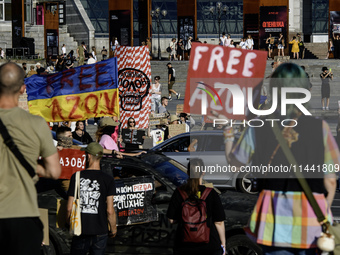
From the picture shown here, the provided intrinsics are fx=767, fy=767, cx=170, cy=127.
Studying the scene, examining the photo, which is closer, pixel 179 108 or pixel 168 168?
pixel 168 168

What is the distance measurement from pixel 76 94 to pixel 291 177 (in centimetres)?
842

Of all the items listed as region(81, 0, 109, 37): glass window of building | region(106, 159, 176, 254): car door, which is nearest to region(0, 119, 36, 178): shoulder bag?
region(106, 159, 176, 254): car door

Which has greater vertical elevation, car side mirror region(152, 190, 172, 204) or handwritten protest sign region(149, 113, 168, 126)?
handwritten protest sign region(149, 113, 168, 126)

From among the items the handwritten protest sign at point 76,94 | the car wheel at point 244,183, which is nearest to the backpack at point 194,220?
the handwritten protest sign at point 76,94

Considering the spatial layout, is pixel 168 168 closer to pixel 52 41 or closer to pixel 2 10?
pixel 52 41

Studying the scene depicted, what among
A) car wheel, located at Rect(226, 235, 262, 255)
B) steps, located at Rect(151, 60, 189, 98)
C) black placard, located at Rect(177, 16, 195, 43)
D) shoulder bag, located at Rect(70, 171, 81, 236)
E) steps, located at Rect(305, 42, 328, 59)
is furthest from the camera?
steps, located at Rect(305, 42, 328, 59)

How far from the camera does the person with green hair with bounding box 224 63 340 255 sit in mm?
4586

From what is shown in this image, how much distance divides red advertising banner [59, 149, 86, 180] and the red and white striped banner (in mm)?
7049

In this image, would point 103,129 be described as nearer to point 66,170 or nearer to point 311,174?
point 66,170

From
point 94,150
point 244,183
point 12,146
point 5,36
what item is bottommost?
point 244,183

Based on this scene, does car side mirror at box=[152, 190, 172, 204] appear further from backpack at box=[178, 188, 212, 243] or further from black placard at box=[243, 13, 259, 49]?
black placard at box=[243, 13, 259, 49]

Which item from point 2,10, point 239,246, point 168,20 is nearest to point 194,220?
point 239,246

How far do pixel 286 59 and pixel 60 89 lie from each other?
98.4 feet

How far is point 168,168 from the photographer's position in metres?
9.59
